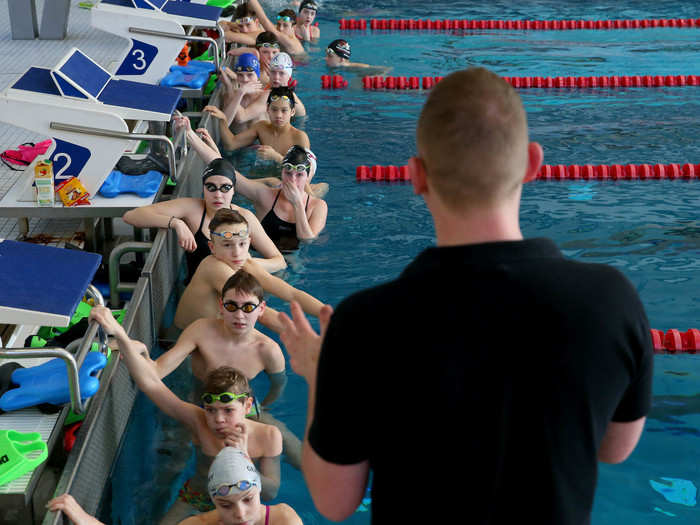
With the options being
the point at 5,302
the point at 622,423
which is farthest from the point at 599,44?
the point at 622,423

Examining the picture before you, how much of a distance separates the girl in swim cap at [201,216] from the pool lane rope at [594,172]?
2.18 meters

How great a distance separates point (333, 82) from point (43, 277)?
7159 mm

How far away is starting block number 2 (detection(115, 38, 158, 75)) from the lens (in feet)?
22.9

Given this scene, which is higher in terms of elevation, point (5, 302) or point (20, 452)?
point (5, 302)

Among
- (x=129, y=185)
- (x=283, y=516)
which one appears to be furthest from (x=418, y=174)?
(x=129, y=185)

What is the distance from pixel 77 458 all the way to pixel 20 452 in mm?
180

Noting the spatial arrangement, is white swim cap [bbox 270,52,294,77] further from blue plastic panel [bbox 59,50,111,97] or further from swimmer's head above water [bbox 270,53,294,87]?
blue plastic panel [bbox 59,50,111,97]

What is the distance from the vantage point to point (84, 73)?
5.14 m

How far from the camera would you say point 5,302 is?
9.91 feet

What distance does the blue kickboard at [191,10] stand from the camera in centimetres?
766

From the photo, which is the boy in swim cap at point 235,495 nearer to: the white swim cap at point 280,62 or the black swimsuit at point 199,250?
the black swimsuit at point 199,250

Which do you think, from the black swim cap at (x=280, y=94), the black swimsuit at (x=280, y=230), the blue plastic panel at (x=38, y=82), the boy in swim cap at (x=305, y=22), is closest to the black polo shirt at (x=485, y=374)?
the blue plastic panel at (x=38, y=82)

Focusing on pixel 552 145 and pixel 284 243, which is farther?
pixel 552 145

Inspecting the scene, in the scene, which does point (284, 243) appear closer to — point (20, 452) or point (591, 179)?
point (591, 179)
